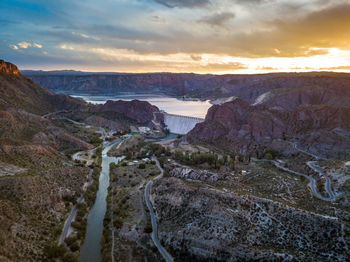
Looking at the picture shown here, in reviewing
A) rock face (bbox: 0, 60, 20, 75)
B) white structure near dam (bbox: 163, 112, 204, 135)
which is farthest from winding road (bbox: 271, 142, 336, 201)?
rock face (bbox: 0, 60, 20, 75)

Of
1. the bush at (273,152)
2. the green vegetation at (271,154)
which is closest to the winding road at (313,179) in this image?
the green vegetation at (271,154)

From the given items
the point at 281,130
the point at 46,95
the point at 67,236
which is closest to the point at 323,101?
the point at 281,130

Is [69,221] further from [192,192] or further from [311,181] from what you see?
[311,181]

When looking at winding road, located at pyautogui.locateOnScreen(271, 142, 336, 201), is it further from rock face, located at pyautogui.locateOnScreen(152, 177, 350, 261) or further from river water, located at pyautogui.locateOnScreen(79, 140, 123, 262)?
river water, located at pyautogui.locateOnScreen(79, 140, 123, 262)

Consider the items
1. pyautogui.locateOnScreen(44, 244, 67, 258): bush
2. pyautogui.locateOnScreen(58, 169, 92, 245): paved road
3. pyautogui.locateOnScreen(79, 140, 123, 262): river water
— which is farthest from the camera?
pyautogui.locateOnScreen(58, 169, 92, 245): paved road

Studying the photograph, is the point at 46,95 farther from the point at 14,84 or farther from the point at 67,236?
the point at 67,236

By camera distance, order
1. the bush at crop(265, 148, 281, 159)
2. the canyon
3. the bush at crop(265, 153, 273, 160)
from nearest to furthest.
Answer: the canyon → the bush at crop(265, 153, 273, 160) → the bush at crop(265, 148, 281, 159)
